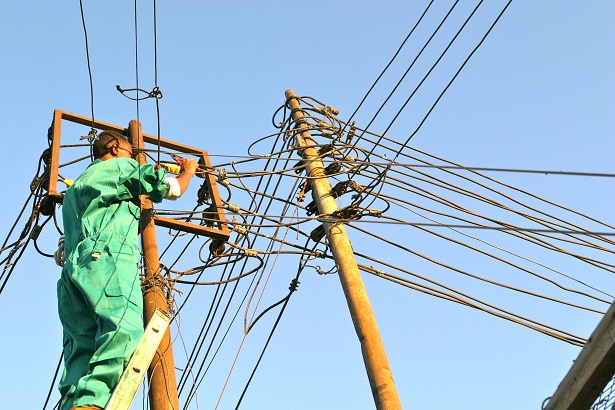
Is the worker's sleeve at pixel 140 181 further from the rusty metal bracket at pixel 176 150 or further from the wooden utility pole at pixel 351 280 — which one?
the wooden utility pole at pixel 351 280

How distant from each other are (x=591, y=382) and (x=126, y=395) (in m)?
2.63

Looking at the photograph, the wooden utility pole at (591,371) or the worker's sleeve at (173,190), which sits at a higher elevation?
the worker's sleeve at (173,190)

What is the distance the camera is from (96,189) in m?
6.47

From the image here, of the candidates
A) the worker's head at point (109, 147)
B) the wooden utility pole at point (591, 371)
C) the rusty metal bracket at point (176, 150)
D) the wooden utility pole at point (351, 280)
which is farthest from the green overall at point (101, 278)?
the wooden utility pole at point (591, 371)

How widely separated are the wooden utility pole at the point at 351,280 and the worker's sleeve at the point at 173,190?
1.66m

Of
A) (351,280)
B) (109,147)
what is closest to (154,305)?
(109,147)

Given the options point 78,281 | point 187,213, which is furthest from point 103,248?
point 187,213

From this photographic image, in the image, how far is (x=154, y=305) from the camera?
7.64 meters

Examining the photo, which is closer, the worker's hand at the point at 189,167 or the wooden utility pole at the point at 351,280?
the wooden utility pole at the point at 351,280

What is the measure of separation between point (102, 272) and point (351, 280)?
8.00 ft

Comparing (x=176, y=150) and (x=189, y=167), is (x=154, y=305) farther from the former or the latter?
(x=176, y=150)

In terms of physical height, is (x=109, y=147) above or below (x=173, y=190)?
above

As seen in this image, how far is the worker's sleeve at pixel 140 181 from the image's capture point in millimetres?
6633

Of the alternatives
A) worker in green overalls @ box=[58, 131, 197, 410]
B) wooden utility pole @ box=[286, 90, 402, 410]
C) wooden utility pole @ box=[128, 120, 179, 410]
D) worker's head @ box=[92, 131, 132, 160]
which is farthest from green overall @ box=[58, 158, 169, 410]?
wooden utility pole @ box=[286, 90, 402, 410]
